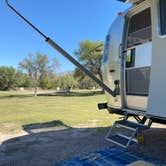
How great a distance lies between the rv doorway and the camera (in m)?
3.48

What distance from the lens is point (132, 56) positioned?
3.79 metres

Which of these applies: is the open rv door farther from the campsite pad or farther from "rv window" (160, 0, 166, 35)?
the campsite pad

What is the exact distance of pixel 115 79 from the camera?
3918mm

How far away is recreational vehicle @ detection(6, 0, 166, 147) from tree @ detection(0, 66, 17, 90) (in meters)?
52.5

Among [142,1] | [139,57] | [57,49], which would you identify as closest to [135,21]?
[142,1]

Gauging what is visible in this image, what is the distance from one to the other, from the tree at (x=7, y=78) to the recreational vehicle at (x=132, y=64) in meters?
52.5

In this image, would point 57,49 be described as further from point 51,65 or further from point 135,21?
point 51,65

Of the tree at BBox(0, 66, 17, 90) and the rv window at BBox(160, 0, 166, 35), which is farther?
the tree at BBox(0, 66, 17, 90)

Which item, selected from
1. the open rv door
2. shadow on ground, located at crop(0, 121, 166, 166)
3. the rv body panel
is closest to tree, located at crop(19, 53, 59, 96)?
shadow on ground, located at crop(0, 121, 166, 166)

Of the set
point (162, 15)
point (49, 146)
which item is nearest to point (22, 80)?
point (49, 146)

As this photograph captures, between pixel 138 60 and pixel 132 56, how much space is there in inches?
8.2

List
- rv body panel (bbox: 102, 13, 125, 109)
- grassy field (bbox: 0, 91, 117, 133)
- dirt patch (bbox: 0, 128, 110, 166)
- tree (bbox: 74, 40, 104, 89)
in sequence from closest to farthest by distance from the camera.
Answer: dirt patch (bbox: 0, 128, 110, 166) → rv body panel (bbox: 102, 13, 125, 109) → grassy field (bbox: 0, 91, 117, 133) → tree (bbox: 74, 40, 104, 89)

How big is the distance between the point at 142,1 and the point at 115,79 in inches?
53.8

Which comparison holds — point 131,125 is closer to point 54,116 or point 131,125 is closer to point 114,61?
point 114,61
